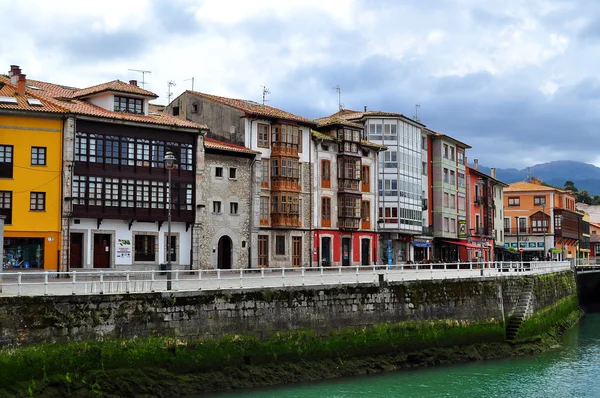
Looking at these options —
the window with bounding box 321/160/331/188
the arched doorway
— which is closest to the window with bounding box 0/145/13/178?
the arched doorway

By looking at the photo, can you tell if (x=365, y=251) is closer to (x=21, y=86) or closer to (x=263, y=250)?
(x=263, y=250)

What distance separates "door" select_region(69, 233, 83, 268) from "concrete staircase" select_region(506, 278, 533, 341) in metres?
25.8

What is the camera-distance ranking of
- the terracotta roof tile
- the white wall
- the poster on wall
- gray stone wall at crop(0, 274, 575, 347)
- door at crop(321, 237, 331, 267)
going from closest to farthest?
gray stone wall at crop(0, 274, 575, 347) < the white wall < the poster on wall < door at crop(321, 237, 331, 267) < the terracotta roof tile

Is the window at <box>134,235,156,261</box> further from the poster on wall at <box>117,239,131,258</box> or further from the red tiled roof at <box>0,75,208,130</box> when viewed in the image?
the red tiled roof at <box>0,75,208,130</box>

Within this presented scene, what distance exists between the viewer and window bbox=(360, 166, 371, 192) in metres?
66.2

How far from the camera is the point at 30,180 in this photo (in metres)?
45.0

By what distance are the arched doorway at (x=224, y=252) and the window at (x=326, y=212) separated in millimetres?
9422

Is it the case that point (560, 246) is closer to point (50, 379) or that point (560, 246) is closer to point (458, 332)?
point (458, 332)

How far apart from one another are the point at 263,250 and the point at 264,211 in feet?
9.46

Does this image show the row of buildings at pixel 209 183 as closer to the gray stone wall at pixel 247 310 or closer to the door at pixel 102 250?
the door at pixel 102 250

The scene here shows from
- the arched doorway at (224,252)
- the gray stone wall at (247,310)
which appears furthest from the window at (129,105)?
the gray stone wall at (247,310)

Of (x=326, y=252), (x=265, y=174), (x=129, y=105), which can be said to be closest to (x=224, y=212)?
(x=265, y=174)

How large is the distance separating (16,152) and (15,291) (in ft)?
55.1

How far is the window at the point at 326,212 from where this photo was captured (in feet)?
204
